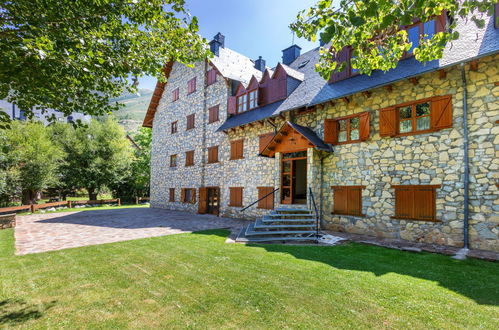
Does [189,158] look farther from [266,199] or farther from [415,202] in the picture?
[415,202]

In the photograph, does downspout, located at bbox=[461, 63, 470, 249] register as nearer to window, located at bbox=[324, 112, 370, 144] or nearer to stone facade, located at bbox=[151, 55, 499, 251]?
stone facade, located at bbox=[151, 55, 499, 251]

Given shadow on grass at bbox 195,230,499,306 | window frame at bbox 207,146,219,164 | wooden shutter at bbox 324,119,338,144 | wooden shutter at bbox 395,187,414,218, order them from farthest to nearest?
window frame at bbox 207,146,219,164 → wooden shutter at bbox 324,119,338,144 → wooden shutter at bbox 395,187,414,218 → shadow on grass at bbox 195,230,499,306

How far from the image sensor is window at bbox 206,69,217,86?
19.3 metres

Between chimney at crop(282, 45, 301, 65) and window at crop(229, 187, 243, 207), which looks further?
chimney at crop(282, 45, 301, 65)

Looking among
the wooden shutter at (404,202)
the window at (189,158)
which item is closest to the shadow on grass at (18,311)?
the wooden shutter at (404,202)

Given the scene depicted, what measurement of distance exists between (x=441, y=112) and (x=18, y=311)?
11791mm

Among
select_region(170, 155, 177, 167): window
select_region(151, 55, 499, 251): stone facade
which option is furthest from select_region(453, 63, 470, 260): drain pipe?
select_region(170, 155, 177, 167): window

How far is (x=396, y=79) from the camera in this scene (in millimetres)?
9156

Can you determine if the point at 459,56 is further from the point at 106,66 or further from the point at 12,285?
the point at 12,285

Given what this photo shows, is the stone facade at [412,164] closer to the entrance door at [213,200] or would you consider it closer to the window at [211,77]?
the entrance door at [213,200]

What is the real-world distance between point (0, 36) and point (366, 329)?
707cm

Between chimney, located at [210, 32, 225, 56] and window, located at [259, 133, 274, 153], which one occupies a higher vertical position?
chimney, located at [210, 32, 225, 56]

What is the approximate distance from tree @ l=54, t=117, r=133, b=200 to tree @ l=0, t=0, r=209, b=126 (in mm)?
25249

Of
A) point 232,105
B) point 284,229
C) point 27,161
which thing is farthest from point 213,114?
point 27,161
